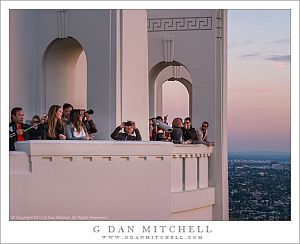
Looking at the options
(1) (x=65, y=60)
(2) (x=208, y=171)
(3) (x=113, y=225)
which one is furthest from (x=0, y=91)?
(2) (x=208, y=171)

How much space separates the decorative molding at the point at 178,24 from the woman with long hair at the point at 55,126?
9562 mm

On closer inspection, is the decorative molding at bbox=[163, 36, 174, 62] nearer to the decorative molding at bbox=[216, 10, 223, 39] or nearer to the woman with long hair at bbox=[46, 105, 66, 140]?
the decorative molding at bbox=[216, 10, 223, 39]

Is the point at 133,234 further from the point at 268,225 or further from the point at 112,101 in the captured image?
the point at 112,101

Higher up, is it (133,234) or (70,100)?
(70,100)

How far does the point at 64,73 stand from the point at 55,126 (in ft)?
20.9

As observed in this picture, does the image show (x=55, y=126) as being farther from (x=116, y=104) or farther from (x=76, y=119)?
(x=116, y=104)

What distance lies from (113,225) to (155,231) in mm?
536

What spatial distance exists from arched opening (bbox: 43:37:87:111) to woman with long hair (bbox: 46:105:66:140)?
18.0ft

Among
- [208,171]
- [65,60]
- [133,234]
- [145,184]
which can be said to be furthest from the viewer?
[208,171]

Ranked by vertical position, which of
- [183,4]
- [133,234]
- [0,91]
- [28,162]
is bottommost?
[133,234]

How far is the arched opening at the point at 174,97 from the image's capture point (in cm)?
2766

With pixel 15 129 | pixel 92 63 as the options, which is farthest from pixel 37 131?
pixel 92 63

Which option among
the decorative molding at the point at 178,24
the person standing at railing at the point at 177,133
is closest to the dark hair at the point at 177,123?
the person standing at railing at the point at 177,133

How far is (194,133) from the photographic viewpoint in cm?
1892
